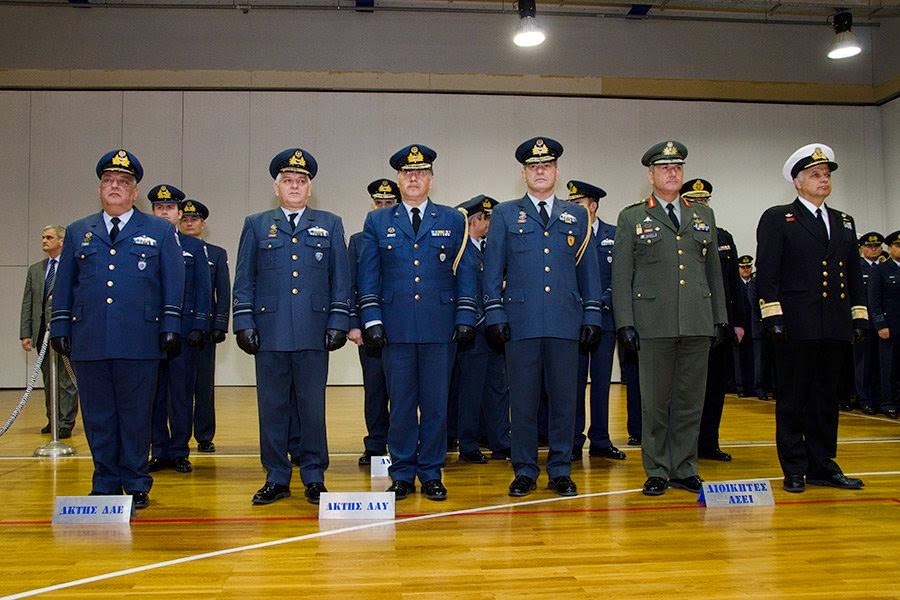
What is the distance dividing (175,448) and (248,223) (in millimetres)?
1997

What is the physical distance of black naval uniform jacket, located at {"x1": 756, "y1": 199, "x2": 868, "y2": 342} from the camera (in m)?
4.34

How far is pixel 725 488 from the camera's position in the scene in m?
4.03

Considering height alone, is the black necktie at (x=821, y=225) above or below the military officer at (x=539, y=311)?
above

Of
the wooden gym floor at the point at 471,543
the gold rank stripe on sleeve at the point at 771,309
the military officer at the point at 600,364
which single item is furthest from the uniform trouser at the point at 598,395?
the gold rank stripe on sleeve at the point at 771,309

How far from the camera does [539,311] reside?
422 cm

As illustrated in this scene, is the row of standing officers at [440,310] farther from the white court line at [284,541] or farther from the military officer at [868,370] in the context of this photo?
the military officer at [868,370]

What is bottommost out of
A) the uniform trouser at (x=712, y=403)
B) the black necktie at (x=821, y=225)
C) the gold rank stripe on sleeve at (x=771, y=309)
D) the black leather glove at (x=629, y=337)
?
the uniform trouser at (x=712, y=403)

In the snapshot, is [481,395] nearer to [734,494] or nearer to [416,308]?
[416,308]

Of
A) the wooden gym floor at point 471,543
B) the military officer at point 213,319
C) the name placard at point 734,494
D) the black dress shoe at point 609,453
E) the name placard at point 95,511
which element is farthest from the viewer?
the military officer at point 213,319

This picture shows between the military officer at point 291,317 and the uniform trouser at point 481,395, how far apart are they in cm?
163

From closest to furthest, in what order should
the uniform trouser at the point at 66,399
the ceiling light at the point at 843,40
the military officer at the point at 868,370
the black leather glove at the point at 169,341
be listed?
the black leather glove at the point at 169,341, the uniform trouser at the point at 66,399, the military officer at the point at 868,370, the ceiling light at the point at 843,40

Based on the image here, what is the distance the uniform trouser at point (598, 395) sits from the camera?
565 centimetres

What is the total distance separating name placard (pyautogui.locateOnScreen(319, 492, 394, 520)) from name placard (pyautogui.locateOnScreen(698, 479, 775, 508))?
1600 mm

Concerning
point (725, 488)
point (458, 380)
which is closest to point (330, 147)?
point (458, 380)
